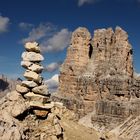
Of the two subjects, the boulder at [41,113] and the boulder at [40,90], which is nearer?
the boulder at [41,113]

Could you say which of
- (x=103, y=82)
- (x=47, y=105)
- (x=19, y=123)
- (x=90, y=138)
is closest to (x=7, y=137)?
(x=19, y=123)

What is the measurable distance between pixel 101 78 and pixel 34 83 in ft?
271

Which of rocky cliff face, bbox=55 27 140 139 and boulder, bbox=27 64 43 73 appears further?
rocky cliff face, bbox=55 27 140 139

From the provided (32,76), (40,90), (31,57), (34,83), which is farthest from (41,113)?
(31,57)

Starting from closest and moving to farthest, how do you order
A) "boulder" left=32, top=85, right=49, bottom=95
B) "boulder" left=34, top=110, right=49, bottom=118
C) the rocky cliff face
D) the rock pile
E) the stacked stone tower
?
the rock pile → "boulder" left=34, top=110, right=49, bottom=118 → the stacked stone tower → "boulder" left=32, top=85, right=49, bottom=95 → the rocky cliff face

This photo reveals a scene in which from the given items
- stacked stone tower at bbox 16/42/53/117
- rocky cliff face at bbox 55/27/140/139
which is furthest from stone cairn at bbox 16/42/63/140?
rocky cliff face at bbox 55/27/140/139

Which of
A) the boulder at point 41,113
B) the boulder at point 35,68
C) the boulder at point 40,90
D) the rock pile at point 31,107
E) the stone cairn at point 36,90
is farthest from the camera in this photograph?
the boulder at point 35,68

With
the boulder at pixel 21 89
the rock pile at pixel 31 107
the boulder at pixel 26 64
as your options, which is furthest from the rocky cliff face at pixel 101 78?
the boulder at pixel 21 89

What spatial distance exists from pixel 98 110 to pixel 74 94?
17015 mm

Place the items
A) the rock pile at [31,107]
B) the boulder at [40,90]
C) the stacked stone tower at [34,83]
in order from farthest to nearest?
the boulder at [40,90] → the stacked stone tower at [34,83] → the rock pile at [31,107]

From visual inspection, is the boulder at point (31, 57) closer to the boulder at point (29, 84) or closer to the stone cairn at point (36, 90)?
the stone cairn at point (36, 90)

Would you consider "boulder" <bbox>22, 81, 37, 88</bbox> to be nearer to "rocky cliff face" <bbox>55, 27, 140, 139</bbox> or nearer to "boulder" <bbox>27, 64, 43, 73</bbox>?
"boulder" <bbox>27, 64, 43, 73</bbox>

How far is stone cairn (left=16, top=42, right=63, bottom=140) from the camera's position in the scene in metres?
22.2

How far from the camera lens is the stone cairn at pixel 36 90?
22.2 m
